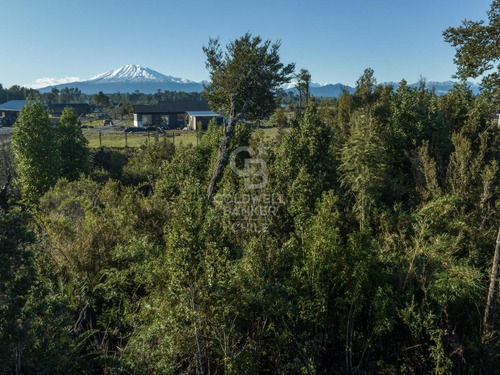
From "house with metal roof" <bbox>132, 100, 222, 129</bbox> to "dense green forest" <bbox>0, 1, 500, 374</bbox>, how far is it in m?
53.6

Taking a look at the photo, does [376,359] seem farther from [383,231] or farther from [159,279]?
[159,279]

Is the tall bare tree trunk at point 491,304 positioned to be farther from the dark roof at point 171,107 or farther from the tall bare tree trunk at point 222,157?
the dark roof at point 171,107

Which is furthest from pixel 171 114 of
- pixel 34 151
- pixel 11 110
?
pixel 34 151

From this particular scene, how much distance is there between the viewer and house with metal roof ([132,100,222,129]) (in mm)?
67812

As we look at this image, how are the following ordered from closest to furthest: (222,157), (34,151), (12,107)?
(222,157), (34,151), (12,107)

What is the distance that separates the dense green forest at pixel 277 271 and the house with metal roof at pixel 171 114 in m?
53.6

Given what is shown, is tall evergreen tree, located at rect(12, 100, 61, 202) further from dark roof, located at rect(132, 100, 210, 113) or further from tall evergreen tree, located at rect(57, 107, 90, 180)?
dark roof, located at rect(132, 100, 210, 113)

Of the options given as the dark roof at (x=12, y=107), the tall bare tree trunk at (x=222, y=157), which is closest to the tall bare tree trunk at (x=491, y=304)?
the tall bare tree trunk at (x=222, y=157)

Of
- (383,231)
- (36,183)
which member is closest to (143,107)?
(36,183)

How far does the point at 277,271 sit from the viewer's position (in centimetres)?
802

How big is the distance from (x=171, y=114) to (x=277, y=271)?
69647 mm

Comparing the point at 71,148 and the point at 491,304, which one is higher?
the point at 71,148

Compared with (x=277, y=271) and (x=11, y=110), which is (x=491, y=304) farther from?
(x=11, y=110)

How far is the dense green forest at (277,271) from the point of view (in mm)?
5824
